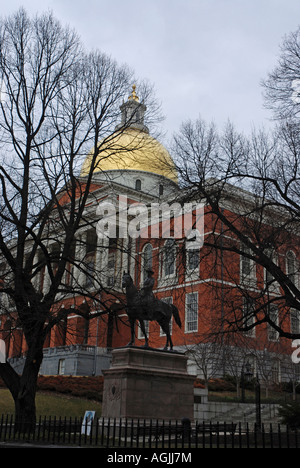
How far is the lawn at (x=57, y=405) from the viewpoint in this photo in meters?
24.2

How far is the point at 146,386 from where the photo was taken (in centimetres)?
1788

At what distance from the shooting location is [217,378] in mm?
35219

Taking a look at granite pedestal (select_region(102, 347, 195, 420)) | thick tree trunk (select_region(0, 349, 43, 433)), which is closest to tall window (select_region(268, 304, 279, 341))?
granite pedestal (select_region(102, 347, 195, 420))

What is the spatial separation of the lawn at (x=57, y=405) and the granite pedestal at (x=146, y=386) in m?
6.58

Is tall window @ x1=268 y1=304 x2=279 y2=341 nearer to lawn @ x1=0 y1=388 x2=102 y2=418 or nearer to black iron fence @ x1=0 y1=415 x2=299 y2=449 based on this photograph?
black iron fence @ x1=0 y1=415 x2=299 y2=449

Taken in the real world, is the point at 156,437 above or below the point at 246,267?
below

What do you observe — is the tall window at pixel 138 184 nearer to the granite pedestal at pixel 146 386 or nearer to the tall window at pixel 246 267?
the tall window at pixel 246 267

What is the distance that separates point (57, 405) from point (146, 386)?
921cm

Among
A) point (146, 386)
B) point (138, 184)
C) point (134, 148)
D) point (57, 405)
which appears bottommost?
point (57, 405)

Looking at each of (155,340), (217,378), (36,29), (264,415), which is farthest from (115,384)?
(155,340)

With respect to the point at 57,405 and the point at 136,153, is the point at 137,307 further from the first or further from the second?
the point at 57,405

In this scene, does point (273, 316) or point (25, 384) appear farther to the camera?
point (273, 316)

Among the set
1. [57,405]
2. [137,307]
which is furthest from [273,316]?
[57,405]

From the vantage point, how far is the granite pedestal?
1742 cm
